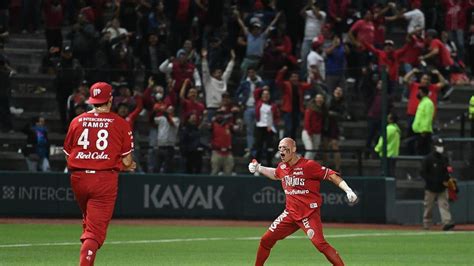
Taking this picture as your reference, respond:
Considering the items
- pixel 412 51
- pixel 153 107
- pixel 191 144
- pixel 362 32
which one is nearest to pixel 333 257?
pixel 191 144

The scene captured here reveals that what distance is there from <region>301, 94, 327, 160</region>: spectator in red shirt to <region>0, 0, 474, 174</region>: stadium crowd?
0.02 m

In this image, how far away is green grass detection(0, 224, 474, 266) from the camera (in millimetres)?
19188

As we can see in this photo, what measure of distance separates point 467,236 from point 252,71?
6.65m

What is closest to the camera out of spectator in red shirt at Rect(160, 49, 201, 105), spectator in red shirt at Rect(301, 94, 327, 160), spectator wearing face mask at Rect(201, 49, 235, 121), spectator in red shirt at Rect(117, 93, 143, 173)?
spectator in red shirt at Rect(301, 94, 327, 160)

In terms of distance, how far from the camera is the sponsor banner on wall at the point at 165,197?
2820cm

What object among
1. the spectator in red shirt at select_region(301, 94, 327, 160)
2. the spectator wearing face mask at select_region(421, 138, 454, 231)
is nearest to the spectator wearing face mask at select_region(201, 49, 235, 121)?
the spectator in red shirt at select_region(301, 94, 327, 160)

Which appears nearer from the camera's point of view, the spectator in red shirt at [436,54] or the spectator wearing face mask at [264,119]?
the spectator wearing face mask at [264,119]

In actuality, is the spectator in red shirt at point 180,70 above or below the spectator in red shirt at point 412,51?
below

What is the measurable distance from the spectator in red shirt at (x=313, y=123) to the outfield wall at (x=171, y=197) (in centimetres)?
98

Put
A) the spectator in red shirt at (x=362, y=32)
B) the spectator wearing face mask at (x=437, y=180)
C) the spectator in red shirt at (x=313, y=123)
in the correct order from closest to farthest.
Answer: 1. the spectator wearing face mask at (x=437, y=180)
2. the spectator in red shirt at (x=313, y=123)
3. the spectator in red shirt at (x=362, y=32)

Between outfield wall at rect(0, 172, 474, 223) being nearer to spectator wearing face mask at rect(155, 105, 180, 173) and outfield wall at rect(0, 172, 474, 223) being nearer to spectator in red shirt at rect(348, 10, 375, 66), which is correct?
spectator wearing face mask at rect(155, 105, 180, 173)

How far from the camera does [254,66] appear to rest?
100 ft

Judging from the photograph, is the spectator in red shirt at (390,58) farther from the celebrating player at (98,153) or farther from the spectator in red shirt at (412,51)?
the celebrating player at (98,153)

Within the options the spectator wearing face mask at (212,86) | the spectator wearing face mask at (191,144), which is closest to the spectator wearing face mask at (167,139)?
the spectator wearing face mask at (191,144)
